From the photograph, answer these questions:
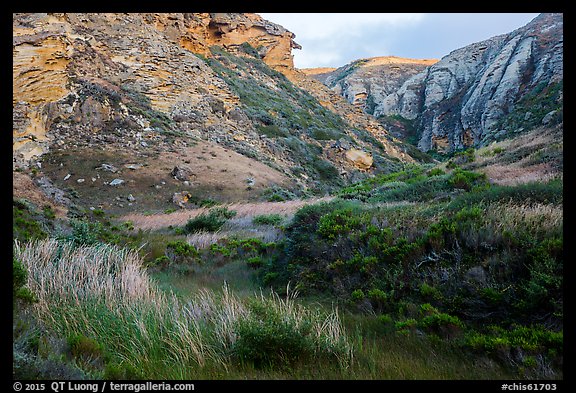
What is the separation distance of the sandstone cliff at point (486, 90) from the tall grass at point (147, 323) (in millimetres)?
29860

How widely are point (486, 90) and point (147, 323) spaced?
6498 cm

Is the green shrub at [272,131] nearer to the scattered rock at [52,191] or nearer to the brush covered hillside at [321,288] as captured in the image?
Result: the scattered rock at [52,191]

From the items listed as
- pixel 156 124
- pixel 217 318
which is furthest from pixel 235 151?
pixel 217 318

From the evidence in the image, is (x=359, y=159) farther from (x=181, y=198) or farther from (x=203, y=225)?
(x=203, y=225)

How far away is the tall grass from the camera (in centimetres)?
314

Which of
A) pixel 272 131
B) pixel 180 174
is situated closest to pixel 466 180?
pixel 180 174

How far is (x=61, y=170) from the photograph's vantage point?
2073 cm

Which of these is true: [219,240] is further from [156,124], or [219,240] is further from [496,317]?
[156,124]

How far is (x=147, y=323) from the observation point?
3627 millimetres

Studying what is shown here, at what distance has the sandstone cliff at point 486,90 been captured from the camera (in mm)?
36431

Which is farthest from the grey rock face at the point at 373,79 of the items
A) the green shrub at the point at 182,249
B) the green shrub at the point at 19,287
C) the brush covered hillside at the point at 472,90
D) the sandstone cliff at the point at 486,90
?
the green shrub at the point at 19,287

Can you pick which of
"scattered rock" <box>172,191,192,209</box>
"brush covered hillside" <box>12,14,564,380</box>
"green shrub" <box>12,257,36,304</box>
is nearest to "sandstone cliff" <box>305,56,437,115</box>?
"scattered rock" <box>172,191,192,209</box>

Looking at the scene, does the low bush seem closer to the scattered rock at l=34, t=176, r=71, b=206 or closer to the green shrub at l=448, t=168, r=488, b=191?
the green shrub at l=448, t=168, r=488, b=191

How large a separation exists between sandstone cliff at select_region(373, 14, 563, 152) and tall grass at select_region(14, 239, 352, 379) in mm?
29860
